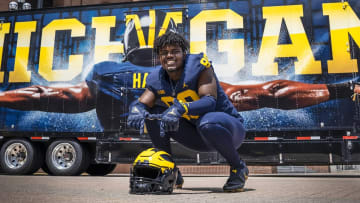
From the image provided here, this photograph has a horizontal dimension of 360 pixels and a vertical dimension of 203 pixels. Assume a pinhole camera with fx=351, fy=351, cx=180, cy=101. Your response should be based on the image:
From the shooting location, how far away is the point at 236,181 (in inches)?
133

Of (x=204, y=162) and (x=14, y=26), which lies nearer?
(x=204, y=162)

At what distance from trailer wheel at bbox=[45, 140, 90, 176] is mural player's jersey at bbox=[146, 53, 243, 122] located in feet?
16.4

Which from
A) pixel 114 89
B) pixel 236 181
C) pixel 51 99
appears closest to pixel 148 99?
pixel 236 181

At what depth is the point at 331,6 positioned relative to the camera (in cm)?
745

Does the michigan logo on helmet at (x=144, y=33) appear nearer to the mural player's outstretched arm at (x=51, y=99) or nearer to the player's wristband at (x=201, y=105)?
the mural player's outstretched arm at (x=51, y=99)

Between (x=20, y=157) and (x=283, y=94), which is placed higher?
(x=283, y=94)

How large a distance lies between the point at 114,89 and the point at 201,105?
513 centimetres

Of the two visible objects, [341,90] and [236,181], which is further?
[341,90]

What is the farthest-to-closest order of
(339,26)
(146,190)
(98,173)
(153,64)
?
(98,173)
(153,64)
(339,26)
(146,190)

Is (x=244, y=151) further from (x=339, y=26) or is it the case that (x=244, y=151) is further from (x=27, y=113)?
(x=27, y=113)

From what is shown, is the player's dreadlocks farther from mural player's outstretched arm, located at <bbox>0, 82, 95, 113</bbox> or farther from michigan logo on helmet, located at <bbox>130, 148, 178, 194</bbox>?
mural player's outstretched arm, located at <bbox>0, 82, 95, 113</bbox>

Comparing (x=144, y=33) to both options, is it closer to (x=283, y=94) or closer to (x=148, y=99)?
(x=283, y=94)

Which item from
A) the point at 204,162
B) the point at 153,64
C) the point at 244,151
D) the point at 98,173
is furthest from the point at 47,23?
the point at 244,151

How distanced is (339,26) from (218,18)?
2.53m
